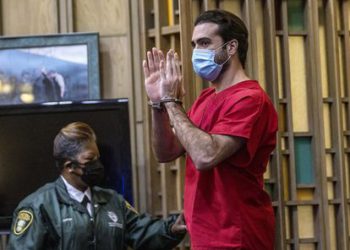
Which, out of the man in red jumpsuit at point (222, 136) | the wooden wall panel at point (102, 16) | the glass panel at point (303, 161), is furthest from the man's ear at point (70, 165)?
the glass panel at point (303, 161)

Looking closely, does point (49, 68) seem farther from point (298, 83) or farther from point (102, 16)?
point (298, 83)

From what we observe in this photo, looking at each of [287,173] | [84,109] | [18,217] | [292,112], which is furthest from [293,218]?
[18,217]

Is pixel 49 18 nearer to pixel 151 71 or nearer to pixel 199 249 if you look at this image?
pixel 151 71

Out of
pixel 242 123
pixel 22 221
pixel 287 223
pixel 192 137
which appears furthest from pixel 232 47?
pixel 287 223

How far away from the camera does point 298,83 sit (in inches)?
197

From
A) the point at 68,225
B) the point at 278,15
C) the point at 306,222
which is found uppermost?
the point at 278,15

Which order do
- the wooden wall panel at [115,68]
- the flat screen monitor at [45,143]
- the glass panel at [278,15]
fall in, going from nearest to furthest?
the flat screen monitor at [45,143] < the glass panel at [278,15] < the wooden wall panel at [115,68]

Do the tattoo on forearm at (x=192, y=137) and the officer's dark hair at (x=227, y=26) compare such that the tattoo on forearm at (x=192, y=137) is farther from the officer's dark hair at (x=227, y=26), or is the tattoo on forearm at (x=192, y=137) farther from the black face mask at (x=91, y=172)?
the black face mask at (x=91, y=172)

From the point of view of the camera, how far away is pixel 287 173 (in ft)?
16.3

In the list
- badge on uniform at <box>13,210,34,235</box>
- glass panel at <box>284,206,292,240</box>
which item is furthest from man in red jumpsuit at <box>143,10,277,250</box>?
glass panel at <box>284,206,292,240</box>

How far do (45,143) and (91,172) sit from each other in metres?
0.70

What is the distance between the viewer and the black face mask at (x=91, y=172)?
4.10 m

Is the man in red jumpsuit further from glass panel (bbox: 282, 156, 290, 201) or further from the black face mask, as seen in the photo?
glass panel (bbox: 282, 156, 290, 201)

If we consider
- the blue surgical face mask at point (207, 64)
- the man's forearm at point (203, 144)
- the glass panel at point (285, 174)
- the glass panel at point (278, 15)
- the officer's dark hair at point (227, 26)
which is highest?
the glass panel at point (278, 15)
